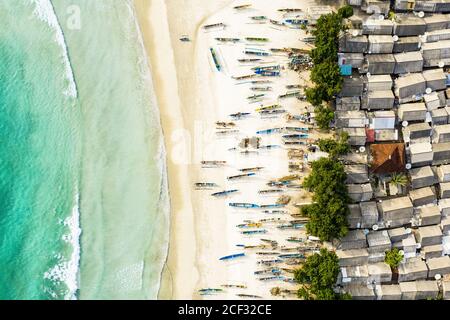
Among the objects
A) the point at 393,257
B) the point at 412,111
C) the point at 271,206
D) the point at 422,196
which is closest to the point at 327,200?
the point at 271,206

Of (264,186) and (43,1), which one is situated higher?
(43,1)

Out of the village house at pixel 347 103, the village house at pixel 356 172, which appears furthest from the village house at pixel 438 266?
the village house at pixel 347 103

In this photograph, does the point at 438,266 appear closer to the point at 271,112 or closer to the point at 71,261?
the point at 271,112

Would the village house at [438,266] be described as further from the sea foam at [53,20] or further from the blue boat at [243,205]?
the sea foam at [53,20]

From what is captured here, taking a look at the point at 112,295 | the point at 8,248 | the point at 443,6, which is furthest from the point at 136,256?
the point at 443,6

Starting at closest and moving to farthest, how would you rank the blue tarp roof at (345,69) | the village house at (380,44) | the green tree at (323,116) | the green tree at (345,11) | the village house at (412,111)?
the green tree at (345,11)
the green tree at (323,116)
the blue tarp roof at (345,69)
the village house at (380,44)
the village house at (412,111)
